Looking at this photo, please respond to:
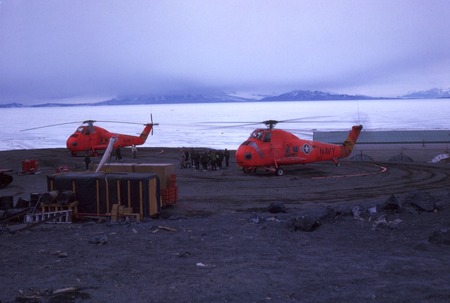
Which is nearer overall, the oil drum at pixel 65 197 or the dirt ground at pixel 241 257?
the dirt ground at pixel 241 257

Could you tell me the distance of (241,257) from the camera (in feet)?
37.1

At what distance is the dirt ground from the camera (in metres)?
8.78

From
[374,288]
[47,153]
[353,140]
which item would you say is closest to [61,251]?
[374,288]

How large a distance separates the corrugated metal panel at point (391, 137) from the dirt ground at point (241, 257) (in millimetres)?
37912

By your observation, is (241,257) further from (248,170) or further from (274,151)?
(248,170)

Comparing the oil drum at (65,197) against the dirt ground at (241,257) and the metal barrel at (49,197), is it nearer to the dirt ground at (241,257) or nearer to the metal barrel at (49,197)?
the metal barrel at (49,197)

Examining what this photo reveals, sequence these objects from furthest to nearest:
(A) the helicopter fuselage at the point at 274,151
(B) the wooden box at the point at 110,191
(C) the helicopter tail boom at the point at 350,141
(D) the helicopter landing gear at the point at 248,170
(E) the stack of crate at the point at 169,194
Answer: (C) the helicopter tail boom at the point at 350,141 < (D) the helicopter landing gear at the point at 248,170 < (A) the helicopter fuselage at the point at 274,151 < (E) the stack of crate at the point at 169,194 < (B) the wooden box at the point at 110,191

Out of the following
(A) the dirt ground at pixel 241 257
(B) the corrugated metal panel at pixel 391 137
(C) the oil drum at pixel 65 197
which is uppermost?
(B) the corrugated metal panel at pixel 391 137

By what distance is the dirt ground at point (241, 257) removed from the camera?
878 cm

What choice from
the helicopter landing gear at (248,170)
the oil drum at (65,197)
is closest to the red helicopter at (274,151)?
the helicopter landing gear at (248,170)

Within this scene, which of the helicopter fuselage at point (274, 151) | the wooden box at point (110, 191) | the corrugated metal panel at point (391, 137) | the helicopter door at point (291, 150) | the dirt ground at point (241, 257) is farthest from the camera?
the corrugated metal panel at point (391, 137)

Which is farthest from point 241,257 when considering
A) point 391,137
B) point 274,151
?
point 391,137

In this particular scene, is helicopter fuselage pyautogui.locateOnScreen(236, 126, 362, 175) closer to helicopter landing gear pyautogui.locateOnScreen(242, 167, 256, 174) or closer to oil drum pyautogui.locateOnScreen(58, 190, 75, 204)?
helicopter landing gear pyautogui.locateOnScreen(242, 167, 256, 174)

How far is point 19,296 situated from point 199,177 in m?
21.7
